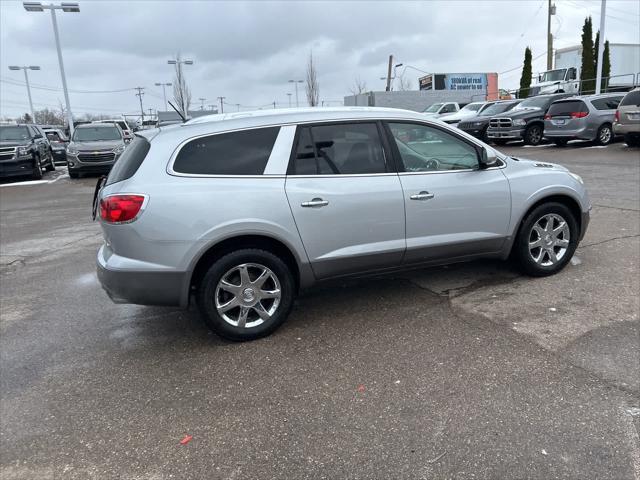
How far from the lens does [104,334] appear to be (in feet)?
14.6

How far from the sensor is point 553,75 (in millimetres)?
36688

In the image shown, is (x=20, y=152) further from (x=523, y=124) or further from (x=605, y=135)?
(x=605, y=135)

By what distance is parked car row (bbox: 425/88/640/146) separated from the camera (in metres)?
15.9

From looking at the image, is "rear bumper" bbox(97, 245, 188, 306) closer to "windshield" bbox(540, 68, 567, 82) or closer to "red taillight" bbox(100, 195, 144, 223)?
"red taillight" bbox(100, 195, 144, 223)

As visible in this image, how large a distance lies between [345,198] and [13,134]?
57.3 feet

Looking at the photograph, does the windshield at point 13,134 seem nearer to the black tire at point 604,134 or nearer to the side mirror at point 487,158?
the side mirror at point 487,158

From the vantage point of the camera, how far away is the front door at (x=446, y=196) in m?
4.43

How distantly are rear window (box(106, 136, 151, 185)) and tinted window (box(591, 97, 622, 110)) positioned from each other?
17571 millimetres

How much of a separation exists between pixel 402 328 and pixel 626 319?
1.77 m

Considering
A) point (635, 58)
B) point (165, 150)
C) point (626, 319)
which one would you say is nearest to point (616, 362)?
point (626, 319)

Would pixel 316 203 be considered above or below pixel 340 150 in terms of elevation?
below

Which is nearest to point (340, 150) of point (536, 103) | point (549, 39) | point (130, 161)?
point (130, 161)

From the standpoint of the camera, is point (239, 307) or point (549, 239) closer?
point (239, 307)

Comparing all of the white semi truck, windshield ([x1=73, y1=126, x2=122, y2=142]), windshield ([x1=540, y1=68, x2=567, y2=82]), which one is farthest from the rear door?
windshield ([x1=540, y1=68, x2=567, y2=82])
